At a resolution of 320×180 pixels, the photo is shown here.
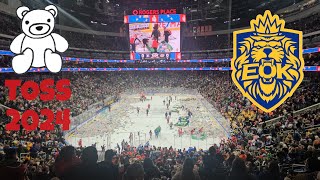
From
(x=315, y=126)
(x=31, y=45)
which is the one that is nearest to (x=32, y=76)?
(x=31, y=45)

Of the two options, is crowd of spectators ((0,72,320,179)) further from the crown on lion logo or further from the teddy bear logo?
the crown on lion logo

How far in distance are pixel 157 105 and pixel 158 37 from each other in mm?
7161

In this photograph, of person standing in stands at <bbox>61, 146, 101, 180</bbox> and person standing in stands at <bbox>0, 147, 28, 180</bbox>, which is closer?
person standing in stands at <bbox>61, 146, 101, 180</bbox>

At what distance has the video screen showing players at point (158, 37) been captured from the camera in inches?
1203

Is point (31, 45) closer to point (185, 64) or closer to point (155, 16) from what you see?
point (155, 16)

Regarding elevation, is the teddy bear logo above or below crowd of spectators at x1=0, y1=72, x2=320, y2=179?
above

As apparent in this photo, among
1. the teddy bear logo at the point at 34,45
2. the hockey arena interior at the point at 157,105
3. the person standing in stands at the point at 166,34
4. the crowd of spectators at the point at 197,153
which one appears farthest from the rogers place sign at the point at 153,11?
the teddy bear logo at the point at 34,45

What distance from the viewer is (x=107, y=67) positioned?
45844mm

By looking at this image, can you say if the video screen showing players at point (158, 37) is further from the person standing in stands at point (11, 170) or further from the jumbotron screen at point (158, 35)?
the person standing in stands at point (11, 170)

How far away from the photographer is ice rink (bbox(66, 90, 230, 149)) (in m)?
18.0

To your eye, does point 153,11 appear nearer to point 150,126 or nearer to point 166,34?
point 166,34

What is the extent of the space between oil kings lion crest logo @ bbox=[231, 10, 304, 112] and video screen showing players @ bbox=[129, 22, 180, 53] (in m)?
23.2

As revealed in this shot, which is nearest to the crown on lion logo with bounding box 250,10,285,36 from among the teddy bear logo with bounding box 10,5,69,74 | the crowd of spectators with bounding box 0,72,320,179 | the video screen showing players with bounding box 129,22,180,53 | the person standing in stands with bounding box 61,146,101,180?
the crowd of spectators with bounding box 0,72,320,179

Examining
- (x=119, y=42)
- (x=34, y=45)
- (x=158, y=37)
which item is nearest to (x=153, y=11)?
(x=158, y=37)
